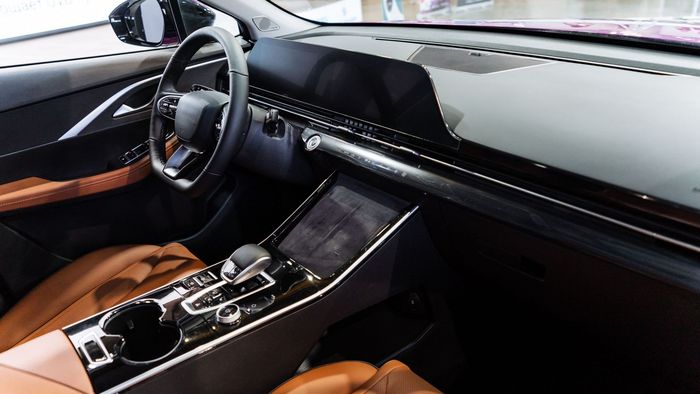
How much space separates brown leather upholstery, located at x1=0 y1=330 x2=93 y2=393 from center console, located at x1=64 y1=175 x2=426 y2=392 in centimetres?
3

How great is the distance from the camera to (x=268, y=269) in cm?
146

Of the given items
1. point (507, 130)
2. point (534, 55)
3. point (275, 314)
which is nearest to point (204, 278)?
point (275, 314)

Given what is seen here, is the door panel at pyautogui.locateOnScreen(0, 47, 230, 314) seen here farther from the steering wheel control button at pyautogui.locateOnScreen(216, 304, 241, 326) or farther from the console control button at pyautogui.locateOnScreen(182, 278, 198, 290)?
the steering wheel control button at pyautogui.locateOnScreen(216, 304, 241, 326)

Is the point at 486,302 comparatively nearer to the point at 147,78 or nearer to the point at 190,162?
the point at 190,162

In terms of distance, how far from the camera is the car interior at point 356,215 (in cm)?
110

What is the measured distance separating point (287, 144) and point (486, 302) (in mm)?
800

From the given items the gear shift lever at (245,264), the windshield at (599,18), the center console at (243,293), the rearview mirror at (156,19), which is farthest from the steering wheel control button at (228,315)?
the rearview mirror at (156,19)

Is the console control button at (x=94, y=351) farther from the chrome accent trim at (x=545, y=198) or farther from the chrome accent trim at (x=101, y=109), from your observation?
the chrome accent trim at (x=101, y=109)

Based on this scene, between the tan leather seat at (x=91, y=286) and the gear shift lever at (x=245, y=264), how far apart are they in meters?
0.21

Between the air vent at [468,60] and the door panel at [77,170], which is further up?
the air vent at [468,60]

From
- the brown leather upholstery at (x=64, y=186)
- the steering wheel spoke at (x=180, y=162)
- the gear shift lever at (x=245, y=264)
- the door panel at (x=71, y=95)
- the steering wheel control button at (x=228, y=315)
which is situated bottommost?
the steering wheel control button at (x=228, y=315)

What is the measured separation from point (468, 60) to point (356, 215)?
0.58m

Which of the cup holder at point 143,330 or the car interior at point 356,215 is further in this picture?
the cup holder at point 143,330

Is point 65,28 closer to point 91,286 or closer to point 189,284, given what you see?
point 91,286
